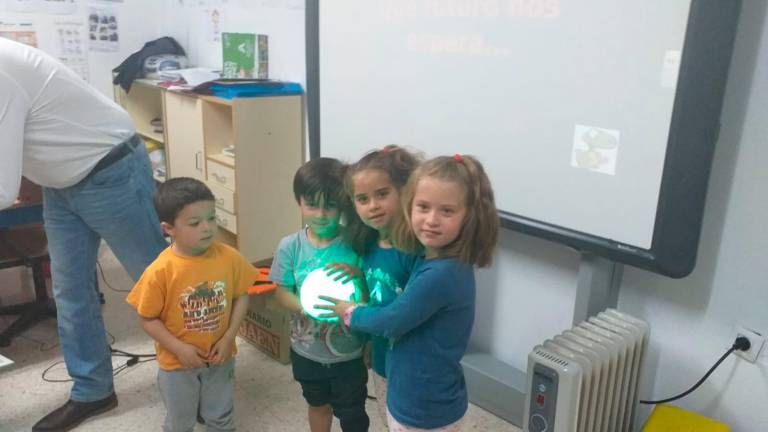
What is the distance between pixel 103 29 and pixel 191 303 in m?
2.98

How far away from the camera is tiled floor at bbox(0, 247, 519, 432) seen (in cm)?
207

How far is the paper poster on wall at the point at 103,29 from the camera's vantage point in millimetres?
3818

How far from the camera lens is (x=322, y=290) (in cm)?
133

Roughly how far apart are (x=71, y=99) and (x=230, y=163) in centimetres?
115

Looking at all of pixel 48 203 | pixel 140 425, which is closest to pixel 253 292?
pixel 140 425

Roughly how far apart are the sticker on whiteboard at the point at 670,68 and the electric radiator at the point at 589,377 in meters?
0.65

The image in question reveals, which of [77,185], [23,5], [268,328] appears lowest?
[268,328]

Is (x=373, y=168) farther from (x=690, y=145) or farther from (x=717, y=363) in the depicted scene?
(x=717, y=363)

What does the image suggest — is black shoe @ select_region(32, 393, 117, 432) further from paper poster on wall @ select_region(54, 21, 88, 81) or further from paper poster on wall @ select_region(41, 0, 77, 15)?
paper poster on wall @ select_region(41, 0, 77, 15)

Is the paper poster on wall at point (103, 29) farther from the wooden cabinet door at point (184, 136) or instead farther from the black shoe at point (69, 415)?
the black shoe at point (69, 415)

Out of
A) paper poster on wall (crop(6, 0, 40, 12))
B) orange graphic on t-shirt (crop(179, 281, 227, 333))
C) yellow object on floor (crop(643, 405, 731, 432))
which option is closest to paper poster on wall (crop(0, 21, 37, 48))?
paper poster on wall (crop(6, 0, 40, 12))

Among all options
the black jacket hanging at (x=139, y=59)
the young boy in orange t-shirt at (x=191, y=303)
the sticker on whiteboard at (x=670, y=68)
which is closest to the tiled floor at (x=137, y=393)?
the young boy in orange t-shirt at (x=191, y=303)

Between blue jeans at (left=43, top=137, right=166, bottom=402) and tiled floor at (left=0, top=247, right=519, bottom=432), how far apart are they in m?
0.18

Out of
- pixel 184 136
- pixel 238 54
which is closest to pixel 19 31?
pixel 184 136
